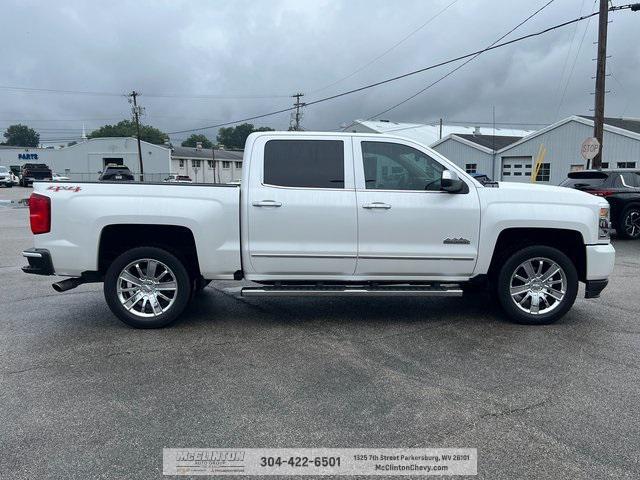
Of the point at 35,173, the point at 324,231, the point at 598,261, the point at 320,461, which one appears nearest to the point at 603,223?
the point at 598,261

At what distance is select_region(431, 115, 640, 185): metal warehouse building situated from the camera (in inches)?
1047

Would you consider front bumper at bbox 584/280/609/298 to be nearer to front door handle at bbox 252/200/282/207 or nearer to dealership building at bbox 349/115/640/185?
front door handle at bbox 252/200/282/207

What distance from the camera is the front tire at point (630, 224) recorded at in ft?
41.6

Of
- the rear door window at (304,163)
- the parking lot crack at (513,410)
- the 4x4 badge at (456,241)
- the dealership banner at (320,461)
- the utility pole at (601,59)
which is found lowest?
the dealership banner at (320,461)

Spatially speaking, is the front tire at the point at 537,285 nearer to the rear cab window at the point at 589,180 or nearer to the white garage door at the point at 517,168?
the rear cab window at the point at 589,180

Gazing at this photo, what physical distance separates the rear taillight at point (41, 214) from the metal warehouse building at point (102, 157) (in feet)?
198

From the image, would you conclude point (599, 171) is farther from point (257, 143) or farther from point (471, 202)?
point (257, 143)

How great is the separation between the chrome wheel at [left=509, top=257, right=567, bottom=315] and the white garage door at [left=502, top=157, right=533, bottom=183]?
2968cm

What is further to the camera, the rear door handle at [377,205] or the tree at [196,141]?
the tree at [196,141]

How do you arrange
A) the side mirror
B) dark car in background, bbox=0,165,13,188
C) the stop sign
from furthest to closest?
1. dark car in background, bbox=0,165,13,188
2. the stop sign
3. the side mirror

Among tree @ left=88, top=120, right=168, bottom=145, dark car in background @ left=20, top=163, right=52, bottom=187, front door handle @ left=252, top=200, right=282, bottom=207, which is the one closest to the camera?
front door handle @ left=252, top=200, right=282, bottom=207

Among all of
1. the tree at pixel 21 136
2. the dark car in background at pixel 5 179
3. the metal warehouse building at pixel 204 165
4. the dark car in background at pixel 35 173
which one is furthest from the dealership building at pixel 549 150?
the tree at pixel 21 136

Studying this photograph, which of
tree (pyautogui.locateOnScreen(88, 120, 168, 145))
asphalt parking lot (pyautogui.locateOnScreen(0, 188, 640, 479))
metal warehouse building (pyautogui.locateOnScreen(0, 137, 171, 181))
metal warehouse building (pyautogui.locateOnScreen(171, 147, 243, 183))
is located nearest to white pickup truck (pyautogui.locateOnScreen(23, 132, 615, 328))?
asphalt parking lot (pyautogui.locateOnScreen(0, 188, 640, 479))

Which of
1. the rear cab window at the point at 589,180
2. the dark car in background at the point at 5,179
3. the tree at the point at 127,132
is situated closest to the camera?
the rear cab window at the point at 589,180
